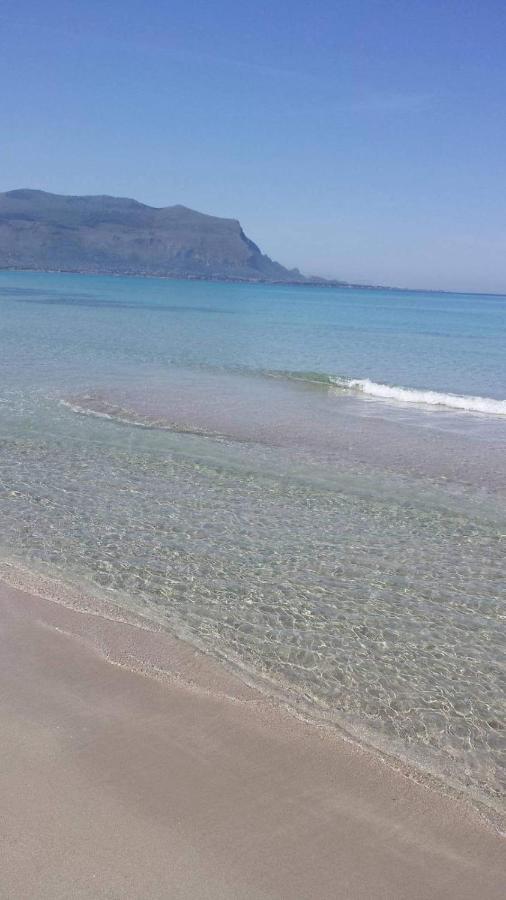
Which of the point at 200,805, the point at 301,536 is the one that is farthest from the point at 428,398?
the point at 200,805

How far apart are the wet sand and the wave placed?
54.9ft

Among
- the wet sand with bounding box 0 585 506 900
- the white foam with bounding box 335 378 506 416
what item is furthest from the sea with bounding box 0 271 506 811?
the wet sand with bounding box 0 585 506 900

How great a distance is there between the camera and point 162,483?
1106cm

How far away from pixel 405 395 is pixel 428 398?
87 centimetres

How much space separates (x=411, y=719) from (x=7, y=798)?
8.92 feet

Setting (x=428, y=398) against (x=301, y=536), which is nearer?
(x=301, y=536)

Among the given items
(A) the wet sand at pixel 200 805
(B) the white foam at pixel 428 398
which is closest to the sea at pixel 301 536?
(B) the white foam at pixel 428 398

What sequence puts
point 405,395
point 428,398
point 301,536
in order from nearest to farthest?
point 301,536 < point 428,398 < point 405,395

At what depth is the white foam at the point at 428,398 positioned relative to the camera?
21.0 m

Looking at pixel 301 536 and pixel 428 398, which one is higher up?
pixel 428 398

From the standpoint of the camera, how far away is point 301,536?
9.10 metres

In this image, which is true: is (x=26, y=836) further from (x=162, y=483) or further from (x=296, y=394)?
(x=296, y=394)

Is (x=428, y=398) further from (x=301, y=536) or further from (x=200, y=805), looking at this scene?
(x=200, y=805)

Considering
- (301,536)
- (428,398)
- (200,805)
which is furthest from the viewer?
(428,398)
